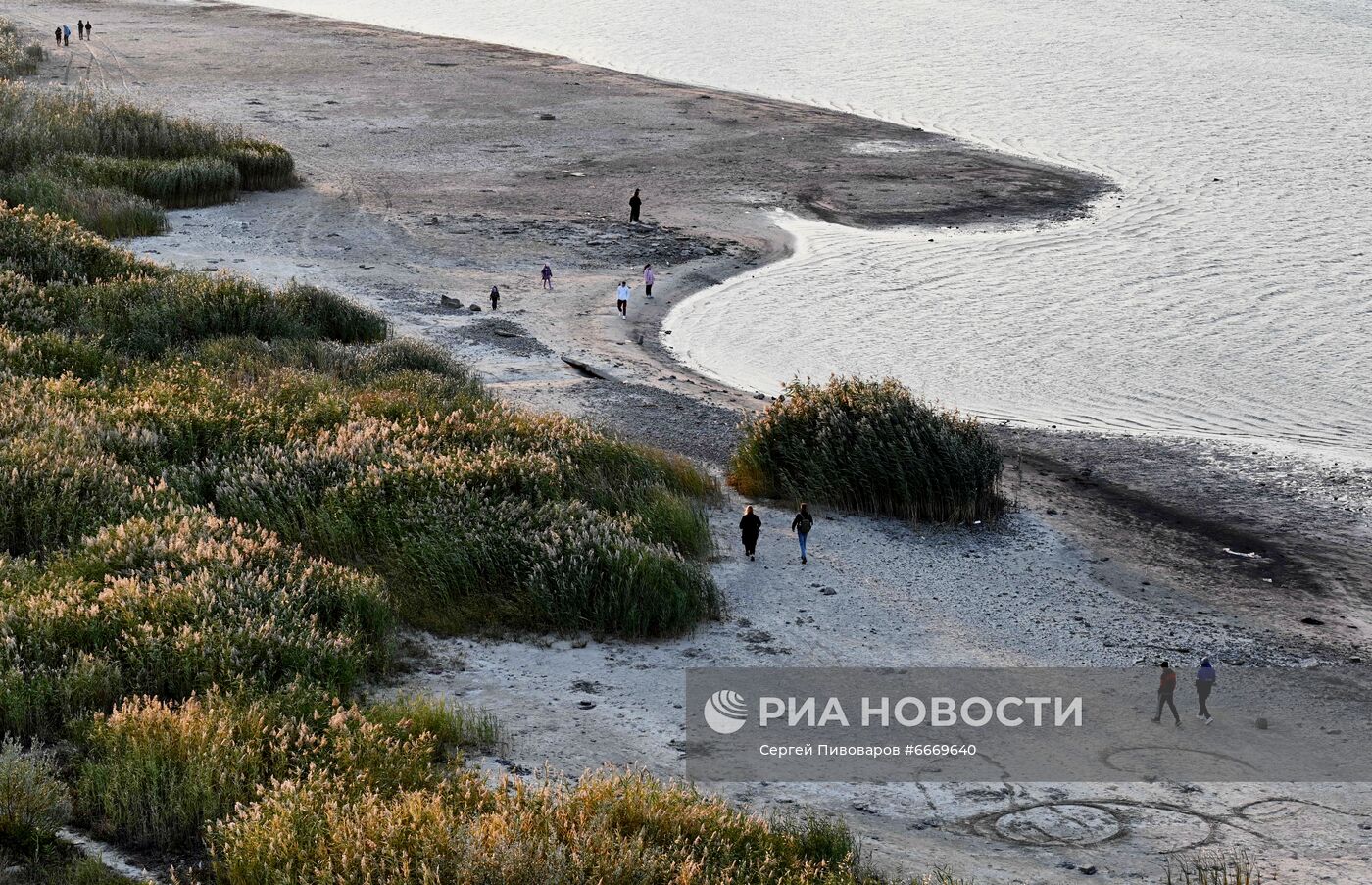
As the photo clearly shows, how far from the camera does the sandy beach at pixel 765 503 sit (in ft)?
39.9

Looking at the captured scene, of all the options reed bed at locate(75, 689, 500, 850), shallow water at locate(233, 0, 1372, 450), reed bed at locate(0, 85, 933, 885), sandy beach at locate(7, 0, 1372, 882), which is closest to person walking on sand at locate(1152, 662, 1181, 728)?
sandy beach at locate(7, 0, 1372, 882)

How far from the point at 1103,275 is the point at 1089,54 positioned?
3869 cm

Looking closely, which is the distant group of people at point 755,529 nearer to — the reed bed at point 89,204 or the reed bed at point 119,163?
the reed bed at point 89,204

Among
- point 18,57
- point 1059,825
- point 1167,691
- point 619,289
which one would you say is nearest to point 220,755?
point 1059,825

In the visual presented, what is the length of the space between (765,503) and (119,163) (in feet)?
80.4

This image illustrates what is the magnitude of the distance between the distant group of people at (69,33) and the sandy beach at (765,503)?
25.3 feet

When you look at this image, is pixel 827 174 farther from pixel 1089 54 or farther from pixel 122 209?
pixel 1089 54

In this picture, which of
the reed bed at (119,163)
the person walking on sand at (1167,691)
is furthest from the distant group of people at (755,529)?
the reed bed at (119,163)

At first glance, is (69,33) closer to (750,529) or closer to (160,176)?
(160,176)

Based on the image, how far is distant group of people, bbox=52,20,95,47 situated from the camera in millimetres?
63125

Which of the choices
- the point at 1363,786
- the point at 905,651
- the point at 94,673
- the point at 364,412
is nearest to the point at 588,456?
the point at 364,412

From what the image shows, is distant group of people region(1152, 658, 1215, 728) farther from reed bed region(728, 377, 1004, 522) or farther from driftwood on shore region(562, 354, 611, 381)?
driftwood on shore region(562, 354, 611, 381)

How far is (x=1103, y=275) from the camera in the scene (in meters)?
34.9

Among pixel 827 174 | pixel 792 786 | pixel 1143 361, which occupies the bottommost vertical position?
pixel 792 786
